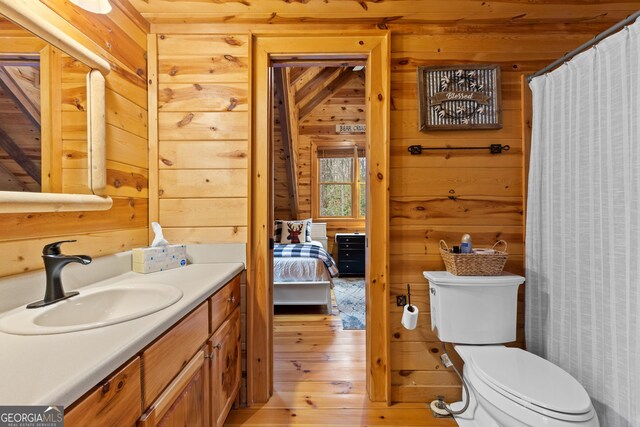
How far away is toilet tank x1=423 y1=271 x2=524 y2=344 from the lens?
148cm

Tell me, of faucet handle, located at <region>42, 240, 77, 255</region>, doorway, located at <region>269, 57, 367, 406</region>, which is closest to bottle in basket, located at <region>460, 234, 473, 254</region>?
doorway, located at <region>269, 57, 367, 406</region>

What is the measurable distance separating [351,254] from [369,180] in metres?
2.99

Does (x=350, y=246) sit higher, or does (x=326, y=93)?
(x=326, y=93)

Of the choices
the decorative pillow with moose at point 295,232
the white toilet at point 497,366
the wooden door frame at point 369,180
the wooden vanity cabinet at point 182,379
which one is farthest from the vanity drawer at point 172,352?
the decorative pillow with moose at point 295,232

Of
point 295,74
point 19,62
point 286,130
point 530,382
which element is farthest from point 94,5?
point 295,74

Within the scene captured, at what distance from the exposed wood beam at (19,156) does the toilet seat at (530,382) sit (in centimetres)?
190

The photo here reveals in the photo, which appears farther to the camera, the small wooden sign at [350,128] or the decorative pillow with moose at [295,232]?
the small wooden sign at [350,128]

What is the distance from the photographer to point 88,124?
1.21 meters

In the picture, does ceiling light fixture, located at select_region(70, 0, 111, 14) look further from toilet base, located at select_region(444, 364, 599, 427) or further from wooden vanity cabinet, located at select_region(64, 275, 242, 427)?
toilet base, located at select_region(444, 364, 599, 427)

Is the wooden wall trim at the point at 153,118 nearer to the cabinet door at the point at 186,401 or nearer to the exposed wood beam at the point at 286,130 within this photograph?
the cabinet door at the point at 186,401

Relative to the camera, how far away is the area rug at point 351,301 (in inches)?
108

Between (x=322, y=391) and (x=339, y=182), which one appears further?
(x=339, y=182)

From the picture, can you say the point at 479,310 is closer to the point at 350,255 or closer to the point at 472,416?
the point at 472,416

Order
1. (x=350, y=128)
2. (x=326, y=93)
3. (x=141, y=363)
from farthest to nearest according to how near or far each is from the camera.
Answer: (x=350, y=128) → (x=326, y=93) → (x=141, y=363)
